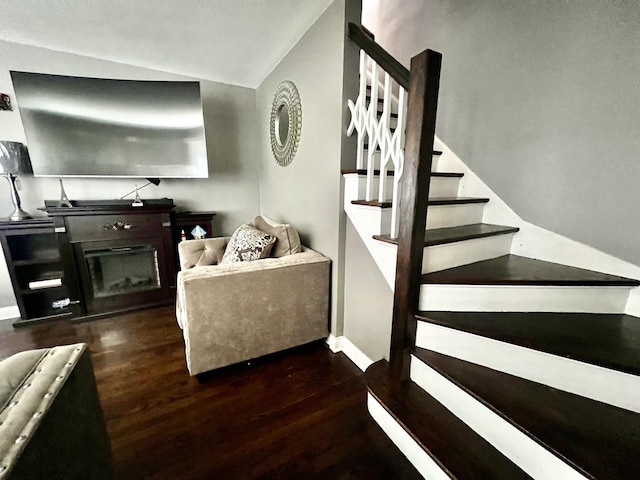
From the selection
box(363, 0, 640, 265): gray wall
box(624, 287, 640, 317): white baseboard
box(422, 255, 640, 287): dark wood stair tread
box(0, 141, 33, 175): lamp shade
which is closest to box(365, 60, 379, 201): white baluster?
box(422, 255, 640, 287): dark wood stair tread

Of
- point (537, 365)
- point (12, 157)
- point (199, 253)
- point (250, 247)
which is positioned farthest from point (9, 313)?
point (537, 365)

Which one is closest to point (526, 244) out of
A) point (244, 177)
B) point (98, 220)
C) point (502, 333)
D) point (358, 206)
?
point (502, 333)

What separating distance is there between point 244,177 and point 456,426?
298cm

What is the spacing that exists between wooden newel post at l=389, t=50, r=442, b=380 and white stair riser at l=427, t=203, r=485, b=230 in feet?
1.62

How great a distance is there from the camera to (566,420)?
86 centimetres

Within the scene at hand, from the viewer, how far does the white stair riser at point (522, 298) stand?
122cm

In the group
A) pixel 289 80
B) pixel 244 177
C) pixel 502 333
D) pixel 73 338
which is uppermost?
pixel 289 80

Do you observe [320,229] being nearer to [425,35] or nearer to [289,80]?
[289,80]

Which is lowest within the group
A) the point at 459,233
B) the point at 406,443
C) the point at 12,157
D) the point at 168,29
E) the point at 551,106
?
the point at 406,443

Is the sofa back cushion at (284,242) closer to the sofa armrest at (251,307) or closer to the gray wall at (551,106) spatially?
the sofa armrest at (251,307)

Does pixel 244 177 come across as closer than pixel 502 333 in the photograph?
No

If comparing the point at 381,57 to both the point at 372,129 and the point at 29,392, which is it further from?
the point at 29,392

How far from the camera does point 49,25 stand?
6.22ft

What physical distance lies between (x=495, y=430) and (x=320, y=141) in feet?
5.77
